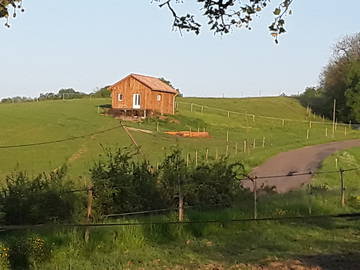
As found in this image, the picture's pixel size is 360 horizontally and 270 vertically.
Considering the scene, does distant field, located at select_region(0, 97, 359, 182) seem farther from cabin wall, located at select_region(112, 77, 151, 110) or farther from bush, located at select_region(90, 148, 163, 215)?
bush, located at select_region(90, 148, 163, 215)

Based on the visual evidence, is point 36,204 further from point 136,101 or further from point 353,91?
point 353,91

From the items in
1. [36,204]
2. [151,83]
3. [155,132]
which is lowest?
[155,132]

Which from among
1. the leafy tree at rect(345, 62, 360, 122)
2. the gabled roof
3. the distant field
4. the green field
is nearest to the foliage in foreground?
the green field

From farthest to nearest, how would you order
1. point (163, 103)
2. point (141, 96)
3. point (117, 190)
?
point (163, 103)
point (141, 96)
point (117, 190)

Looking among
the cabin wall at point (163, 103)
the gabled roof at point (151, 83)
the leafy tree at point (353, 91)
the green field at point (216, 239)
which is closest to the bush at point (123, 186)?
the green field at point (216, 239)

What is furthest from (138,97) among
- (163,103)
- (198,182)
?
(198,182)

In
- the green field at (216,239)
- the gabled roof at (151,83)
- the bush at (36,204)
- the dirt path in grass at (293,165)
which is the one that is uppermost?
the gabled roof at (151,83)

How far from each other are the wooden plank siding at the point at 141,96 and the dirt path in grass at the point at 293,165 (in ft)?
72.1

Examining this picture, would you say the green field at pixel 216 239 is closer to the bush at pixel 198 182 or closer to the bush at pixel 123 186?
the bush at pixel 198 182

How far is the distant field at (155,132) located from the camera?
39.9 m

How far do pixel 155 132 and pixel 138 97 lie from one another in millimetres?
12817

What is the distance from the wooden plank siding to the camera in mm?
67188

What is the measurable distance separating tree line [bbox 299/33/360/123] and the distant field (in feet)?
9.71

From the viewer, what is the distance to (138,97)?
2653 inches
